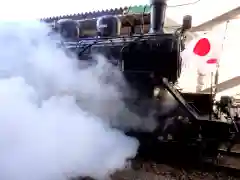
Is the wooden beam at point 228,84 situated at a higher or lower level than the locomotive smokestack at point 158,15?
lower

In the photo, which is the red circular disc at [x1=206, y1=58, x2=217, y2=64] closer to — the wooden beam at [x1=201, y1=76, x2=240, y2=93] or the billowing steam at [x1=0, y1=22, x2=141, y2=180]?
the wooden beam at [x1=201, y1=76, x2=240, y2=93]

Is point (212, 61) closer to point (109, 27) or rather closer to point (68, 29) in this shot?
point (109, 27)

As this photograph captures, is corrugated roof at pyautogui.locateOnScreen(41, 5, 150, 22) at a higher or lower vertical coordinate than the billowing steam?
higher

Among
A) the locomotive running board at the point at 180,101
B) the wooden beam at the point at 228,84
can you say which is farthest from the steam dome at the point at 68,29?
the wooden beam at the point at 228,84

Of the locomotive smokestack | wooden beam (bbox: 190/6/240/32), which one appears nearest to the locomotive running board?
the locomotive smokestack

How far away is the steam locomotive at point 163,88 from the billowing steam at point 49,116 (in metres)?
0.40

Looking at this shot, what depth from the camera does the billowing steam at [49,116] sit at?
2.85m

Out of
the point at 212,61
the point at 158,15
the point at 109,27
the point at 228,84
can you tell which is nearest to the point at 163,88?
the point at 158,15

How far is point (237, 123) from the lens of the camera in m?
3.88

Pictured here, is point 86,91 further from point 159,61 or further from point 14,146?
point 14,146

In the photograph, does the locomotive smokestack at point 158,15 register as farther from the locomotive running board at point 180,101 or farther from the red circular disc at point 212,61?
the red circular disc at point 212,61

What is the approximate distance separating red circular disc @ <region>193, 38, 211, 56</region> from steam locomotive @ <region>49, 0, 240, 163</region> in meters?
3.84

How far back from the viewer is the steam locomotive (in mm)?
3812

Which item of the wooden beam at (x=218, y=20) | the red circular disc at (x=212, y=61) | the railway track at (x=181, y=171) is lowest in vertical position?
the railway track at (x=181, y=171)
